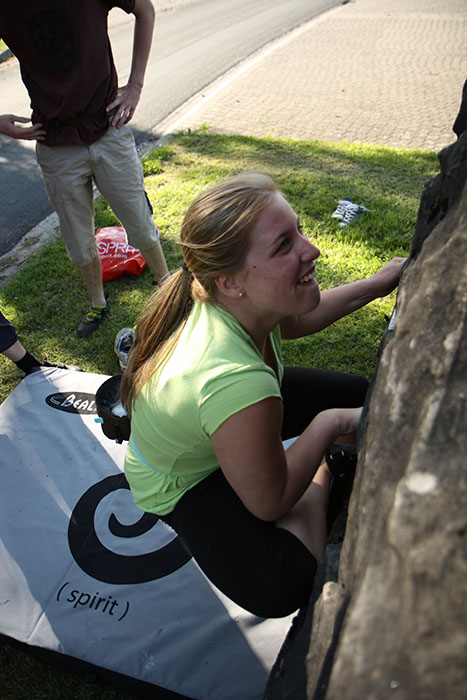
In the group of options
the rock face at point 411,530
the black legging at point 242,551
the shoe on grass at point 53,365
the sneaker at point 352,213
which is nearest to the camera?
the rock face at point 411,530

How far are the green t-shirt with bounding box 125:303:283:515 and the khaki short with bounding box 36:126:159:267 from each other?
1936 mm

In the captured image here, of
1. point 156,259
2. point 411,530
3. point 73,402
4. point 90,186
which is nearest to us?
point 411,530

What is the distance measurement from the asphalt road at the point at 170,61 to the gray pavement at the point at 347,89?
32 cm

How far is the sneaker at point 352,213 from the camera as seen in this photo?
4.54m

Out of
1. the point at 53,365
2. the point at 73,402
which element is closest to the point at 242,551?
the point at 73,402

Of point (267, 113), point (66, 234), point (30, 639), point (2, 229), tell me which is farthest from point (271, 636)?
point (267, 113)

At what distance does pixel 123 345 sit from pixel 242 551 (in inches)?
79.5

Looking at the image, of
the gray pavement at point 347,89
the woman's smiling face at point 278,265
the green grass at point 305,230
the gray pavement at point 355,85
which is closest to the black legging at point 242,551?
the woman's smiling face at point 278,265

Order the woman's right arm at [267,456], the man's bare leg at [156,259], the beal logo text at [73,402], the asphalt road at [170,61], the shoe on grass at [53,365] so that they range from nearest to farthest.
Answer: the woman's right arm at [267,456] → the beal logo text at [73,402] → the shoe on grass at [53,365] → the man's bare leg at [156,259] → the asphalt road at [170,61]

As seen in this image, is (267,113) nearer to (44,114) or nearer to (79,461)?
(44,114)

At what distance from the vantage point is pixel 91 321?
151 inches

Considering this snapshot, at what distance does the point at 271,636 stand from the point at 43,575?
3.39 ft

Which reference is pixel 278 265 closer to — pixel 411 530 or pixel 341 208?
pixel 411 530

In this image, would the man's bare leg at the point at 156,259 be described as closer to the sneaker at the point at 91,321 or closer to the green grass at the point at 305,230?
the green grass at the point at 305,230
